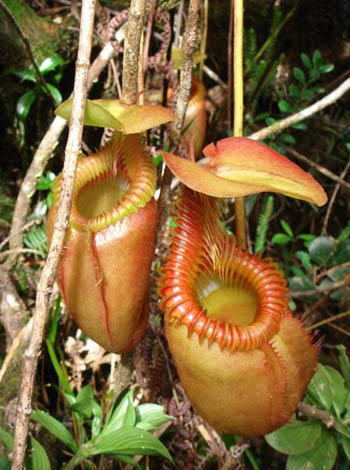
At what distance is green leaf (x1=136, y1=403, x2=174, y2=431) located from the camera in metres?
1.25

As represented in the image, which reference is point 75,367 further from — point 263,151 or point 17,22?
point 17,22

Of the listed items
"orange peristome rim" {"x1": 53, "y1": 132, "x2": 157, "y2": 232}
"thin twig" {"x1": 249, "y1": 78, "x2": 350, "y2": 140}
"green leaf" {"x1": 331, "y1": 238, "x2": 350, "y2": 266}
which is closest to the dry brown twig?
"orange peristome rim" {"x1": 53, "y1": 132, "x2": 157, "y2": 232}

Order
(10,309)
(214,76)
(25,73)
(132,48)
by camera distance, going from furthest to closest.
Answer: (214,76), (25,73), (10,309), (132,48)

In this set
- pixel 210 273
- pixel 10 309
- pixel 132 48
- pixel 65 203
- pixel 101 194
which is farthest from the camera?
pixel 10 309

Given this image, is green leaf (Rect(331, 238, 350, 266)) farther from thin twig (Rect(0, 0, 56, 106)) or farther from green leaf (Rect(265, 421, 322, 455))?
thin twig (Rect(0, 0, 56, 106))

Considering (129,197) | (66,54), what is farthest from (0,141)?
(129,197)

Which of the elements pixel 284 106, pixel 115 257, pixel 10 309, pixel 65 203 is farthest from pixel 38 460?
pixel 284 106

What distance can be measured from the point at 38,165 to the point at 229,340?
45.2 inches

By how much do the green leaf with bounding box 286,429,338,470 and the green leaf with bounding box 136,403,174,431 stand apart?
1.26 feet

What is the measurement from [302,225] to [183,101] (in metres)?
1.20

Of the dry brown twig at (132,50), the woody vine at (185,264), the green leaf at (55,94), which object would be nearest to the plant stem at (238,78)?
the woody vine at (185,264)

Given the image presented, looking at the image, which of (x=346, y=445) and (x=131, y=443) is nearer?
(x=131, y=443)

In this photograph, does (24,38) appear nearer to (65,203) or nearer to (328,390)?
(65,203)

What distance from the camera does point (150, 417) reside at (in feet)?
4.18
